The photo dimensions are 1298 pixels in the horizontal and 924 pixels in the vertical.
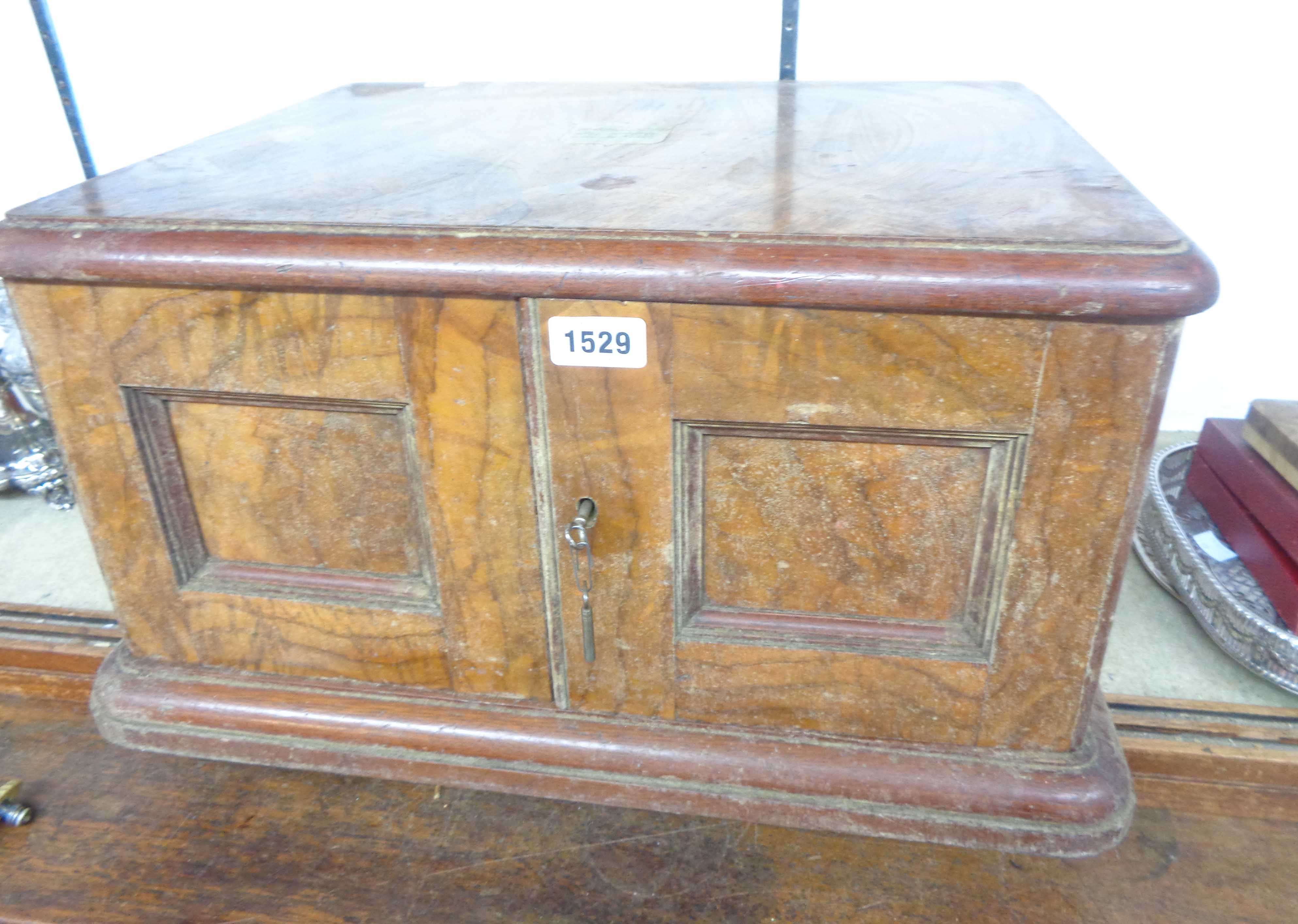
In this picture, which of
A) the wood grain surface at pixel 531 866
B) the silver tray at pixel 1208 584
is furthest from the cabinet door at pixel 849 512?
the silver tray at pixel 1208 584

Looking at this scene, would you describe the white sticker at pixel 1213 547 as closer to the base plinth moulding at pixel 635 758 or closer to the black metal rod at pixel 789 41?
the base plinth moulding at pixel 635 758

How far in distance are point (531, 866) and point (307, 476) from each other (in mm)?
418

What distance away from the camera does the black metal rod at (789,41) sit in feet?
4.37

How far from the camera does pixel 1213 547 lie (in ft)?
3.96

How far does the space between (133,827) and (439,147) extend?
0.76 meters

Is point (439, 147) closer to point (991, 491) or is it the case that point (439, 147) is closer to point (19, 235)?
point (19, 235)

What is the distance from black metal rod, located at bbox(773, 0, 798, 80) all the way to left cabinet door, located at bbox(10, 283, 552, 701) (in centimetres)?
81

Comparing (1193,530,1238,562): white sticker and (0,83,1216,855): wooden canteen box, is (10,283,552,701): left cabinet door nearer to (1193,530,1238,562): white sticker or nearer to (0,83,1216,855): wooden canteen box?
(0,83,1216,855): wooden canteen box

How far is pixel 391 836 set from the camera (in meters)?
0.94

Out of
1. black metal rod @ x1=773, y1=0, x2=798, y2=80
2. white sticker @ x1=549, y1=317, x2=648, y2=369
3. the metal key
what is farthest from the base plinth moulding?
black metal rod @ x1=773, y1=0, x2=798, y2=80

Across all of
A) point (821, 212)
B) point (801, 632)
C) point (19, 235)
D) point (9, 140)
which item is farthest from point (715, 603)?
point (9, 140)

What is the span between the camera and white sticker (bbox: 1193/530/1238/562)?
1.19m

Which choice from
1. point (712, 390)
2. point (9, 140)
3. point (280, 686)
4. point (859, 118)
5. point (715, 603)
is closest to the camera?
point (712, 390)

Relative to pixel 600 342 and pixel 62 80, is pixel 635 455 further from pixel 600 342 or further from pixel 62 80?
pixel 62 80
